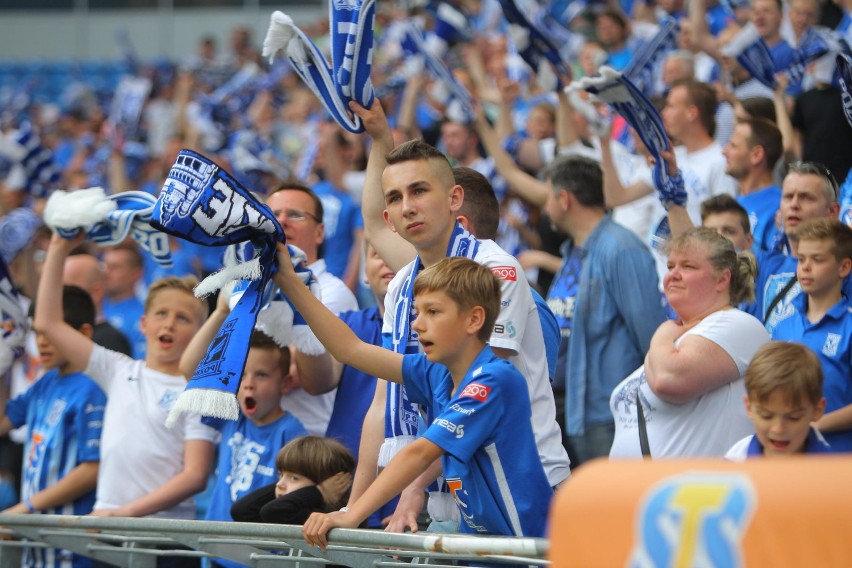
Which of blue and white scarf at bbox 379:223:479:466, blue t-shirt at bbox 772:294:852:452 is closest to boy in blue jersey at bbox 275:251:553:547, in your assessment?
blue and white scarf at bbox 379:223:479:466

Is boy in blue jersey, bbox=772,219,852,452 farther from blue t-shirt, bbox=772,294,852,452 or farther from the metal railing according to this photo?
the metal railing

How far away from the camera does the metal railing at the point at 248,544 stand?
11.5 feet

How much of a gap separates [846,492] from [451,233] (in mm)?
2484

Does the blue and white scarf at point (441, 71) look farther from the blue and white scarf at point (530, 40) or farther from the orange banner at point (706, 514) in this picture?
the orange banner at point (706, 514)

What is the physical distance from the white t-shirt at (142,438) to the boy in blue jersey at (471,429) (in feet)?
7.18

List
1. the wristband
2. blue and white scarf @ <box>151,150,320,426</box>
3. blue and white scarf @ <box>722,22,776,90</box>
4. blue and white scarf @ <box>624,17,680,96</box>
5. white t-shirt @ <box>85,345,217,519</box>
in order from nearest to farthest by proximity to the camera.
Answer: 1. blue and white scarf @ <box>151,150,320,426</box>
2. white t-shirt @ <box>85,345,217,519</box>
3. the wristband
4. blue and white scarf @ <box>722,22,776,90</box>
5. blue and white scarf @ <box>624,17,680,96</box>

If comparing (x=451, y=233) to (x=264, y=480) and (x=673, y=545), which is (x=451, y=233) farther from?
(x=673, y=545)

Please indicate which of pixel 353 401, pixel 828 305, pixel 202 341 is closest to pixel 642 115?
pixel 828 305

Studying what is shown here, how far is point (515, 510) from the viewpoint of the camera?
3.81m

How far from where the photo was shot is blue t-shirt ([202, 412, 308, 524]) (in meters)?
5.40

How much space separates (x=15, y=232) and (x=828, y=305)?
17.1ft

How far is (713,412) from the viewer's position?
15.4 feet

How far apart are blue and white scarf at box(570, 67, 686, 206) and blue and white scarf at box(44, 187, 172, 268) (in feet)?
6.38

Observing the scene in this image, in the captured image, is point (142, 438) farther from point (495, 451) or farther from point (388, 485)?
point (495, 451)
